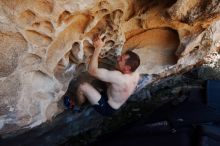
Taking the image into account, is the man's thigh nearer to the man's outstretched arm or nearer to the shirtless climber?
the shirtless climber

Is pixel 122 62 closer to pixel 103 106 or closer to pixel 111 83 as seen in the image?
pixel 111 83

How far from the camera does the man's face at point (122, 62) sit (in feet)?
10.3

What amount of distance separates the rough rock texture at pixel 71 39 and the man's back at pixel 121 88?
0.24 metres

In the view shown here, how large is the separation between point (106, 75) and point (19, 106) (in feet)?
2.47

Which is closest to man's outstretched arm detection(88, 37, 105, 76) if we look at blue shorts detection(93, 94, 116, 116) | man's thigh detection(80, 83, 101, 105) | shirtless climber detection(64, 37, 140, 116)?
shirtless climber detection(64, 37, 140, 116)

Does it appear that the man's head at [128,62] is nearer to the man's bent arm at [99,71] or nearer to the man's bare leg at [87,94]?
the man's bent arm at [99,71]

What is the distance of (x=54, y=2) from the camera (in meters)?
2.54

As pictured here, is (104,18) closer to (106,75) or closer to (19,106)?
(106,75)

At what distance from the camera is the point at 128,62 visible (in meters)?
3.18

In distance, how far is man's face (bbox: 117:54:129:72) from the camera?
3.15 metres

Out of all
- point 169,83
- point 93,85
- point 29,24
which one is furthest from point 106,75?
point 169,83

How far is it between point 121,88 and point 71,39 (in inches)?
29.4

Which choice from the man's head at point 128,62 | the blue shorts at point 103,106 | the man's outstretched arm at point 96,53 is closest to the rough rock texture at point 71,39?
the man's outstretched arm at point 96,53

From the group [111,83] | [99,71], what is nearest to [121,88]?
[111,83]
